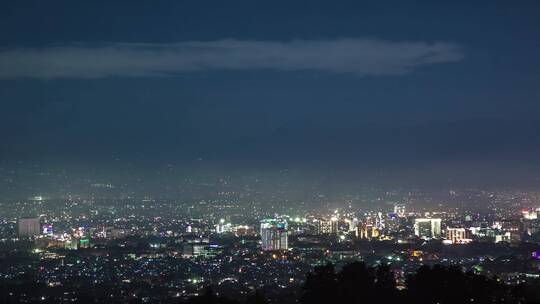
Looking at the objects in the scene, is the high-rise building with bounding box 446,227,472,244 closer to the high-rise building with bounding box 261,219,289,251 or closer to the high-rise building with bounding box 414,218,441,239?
the high-rise building with bounding box 414,218,441,239

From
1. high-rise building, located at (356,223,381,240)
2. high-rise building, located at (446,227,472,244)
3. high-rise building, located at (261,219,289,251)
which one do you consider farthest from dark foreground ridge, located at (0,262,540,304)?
high-rise building, located at (356,223,381,240)

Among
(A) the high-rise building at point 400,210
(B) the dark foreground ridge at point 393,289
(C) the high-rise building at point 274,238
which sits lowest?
(B) the dark foreground ridge at point 393,289

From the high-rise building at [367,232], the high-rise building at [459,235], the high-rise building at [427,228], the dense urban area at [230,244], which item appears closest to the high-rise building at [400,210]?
the dense urban area at [230,244]

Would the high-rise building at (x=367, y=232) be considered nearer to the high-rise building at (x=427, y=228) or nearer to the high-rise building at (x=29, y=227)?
the high-rise building at (x=427, y=228)

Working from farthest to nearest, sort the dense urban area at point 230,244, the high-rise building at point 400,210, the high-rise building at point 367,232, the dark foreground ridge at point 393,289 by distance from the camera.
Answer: the high-rise building at point 400,210, the high-rise building at point 367,232, the dense urban area at point 230,244, the dark foreground ridge at point 393,289

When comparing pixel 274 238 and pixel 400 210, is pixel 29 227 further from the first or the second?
pixel 400 210
